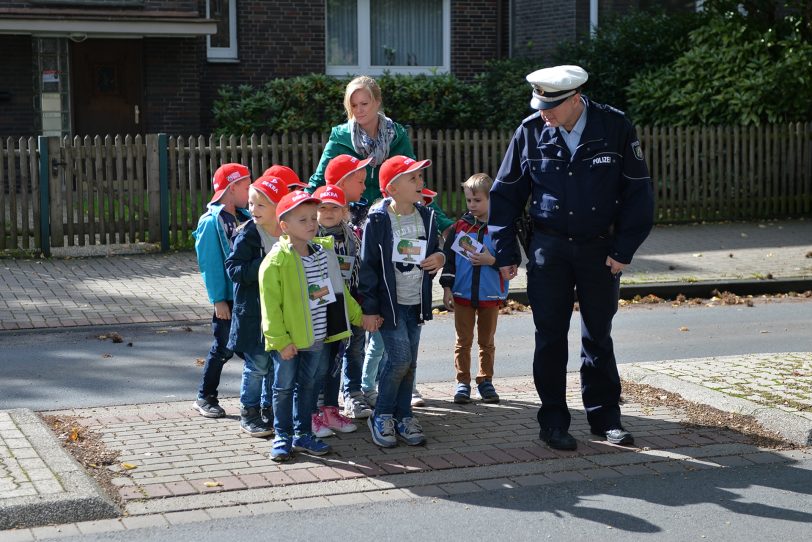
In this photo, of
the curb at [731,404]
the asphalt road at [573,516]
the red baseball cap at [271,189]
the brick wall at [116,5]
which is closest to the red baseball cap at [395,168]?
the red baseball cap at [271,189]

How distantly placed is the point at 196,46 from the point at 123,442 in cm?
1544

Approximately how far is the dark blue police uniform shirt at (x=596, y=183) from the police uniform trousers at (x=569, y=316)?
101mm

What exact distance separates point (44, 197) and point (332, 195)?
9.01m

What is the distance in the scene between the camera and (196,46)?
20.8 m

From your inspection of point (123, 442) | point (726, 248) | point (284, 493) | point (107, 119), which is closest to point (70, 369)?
point (123, 442)

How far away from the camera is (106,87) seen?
67.9 ft

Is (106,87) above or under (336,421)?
above

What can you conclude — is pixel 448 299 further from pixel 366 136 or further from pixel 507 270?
pixel 366 136

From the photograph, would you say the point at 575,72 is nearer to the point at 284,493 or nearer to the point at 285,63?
the point at 284,493

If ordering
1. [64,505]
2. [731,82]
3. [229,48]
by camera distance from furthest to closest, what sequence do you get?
[229,48] < [731,82] < [64,505]

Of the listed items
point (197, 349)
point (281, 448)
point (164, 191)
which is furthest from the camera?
point (164, 191)

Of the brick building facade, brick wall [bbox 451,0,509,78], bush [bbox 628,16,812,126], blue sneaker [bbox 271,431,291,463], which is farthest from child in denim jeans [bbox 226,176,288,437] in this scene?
brick wall [bbox 451,0,509,78]

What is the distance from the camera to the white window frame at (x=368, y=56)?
2278 cm

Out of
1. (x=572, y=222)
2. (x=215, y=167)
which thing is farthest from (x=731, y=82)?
(x=572, y=222)
